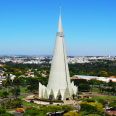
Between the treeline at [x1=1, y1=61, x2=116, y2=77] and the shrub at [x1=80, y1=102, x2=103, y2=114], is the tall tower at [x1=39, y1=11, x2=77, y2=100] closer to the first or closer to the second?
the shrub at [x1=80, y1=102, x2=103, y2=114]

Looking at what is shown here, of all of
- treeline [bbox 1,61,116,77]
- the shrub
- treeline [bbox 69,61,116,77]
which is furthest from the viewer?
treeline [bbox 1,61,116,77]

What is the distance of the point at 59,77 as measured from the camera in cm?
3462

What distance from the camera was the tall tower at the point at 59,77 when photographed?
3412 cm

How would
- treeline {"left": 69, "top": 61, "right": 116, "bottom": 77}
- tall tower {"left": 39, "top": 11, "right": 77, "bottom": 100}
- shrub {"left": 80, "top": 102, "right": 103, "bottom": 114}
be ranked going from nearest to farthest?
1. shrub {"left": 80, "top": 102, "right": 103, "bottom": 114}
2. tall tower {"left": 39, "top": 11, "right": 77, "bottom": 100}
3. treeline {"left": 69, "top": 61, "right": 116, "bottom": 77}

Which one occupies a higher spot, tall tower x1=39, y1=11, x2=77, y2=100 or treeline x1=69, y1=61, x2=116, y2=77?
tall tower x1=39, y1=11, x2=77, y2=100

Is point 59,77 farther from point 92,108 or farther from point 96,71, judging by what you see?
point 96,71

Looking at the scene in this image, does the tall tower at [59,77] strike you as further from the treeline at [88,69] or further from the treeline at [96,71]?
the treeline at [96,71]

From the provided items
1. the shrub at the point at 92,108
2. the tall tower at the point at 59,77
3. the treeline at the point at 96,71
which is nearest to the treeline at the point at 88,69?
the treeline at the point at 96,71

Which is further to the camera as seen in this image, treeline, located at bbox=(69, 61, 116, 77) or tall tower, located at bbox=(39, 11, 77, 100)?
treeline, located at bbox=(69, 61, 116, 77)

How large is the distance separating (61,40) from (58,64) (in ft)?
13.3

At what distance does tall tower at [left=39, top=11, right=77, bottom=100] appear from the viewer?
112ft

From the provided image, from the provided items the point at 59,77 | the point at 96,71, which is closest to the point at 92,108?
the point at 59,77

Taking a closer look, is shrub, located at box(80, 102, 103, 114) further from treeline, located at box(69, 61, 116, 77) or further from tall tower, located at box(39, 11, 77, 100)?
treeline, located at box(69, 61, 116, 77)

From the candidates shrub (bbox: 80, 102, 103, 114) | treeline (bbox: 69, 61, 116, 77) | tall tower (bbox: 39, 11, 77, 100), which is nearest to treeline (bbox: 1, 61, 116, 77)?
treeline (bbox: 69, 61, 116, 77)
